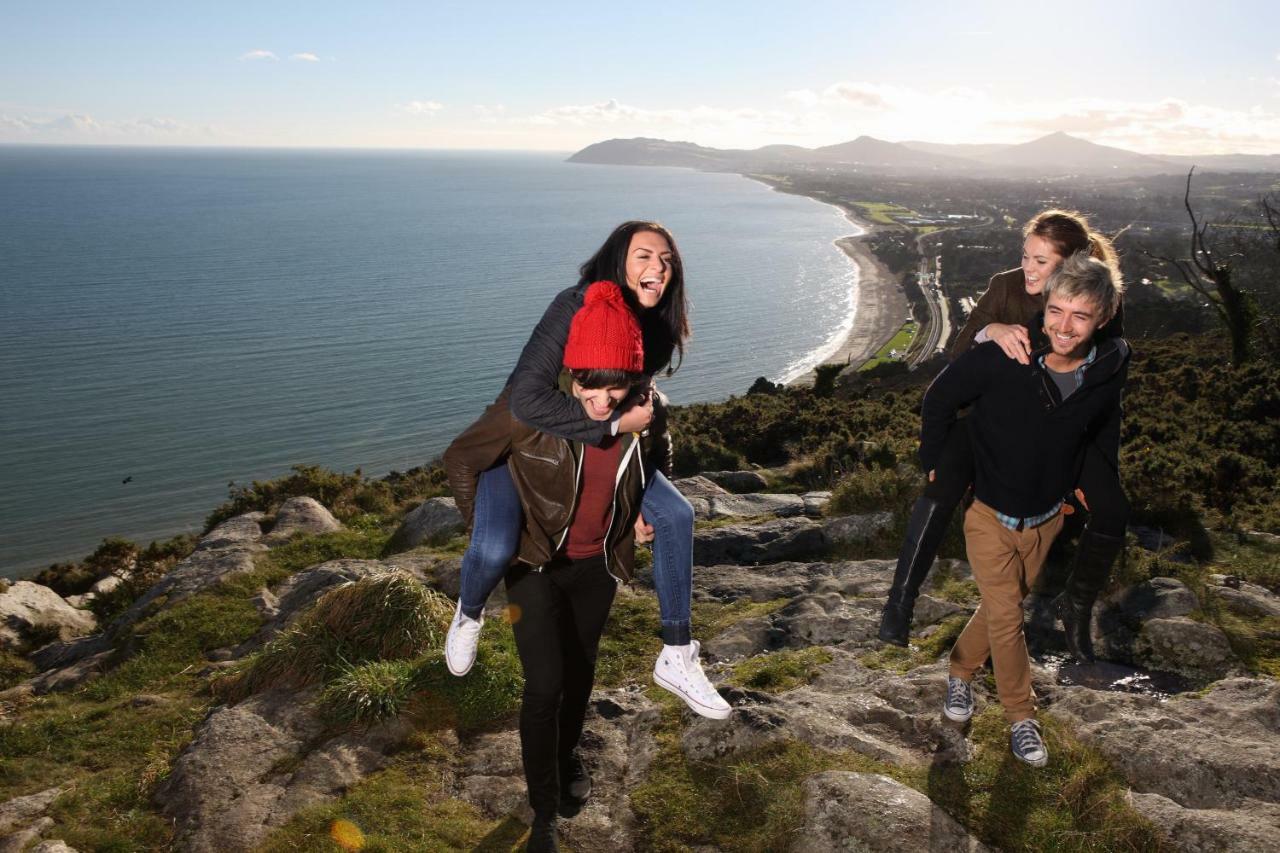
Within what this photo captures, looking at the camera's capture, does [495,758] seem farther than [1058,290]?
Yes

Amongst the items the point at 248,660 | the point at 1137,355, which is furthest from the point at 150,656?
the point at 1137,355

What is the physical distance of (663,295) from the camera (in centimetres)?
352

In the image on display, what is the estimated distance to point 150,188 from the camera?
183 m

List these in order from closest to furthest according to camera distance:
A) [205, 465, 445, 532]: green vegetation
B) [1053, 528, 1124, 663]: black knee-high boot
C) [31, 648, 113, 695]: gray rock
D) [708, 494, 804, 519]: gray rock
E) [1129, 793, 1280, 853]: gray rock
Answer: [1129, 793, 1280, 853]: gray rock, [1053, 528, 1124, 663]: black knee-high boot, [31, 648, 113, 695]: gray rock, [708, 494, 804, 519]: gray rock, [205, 465, 445, 532]: green vegetation

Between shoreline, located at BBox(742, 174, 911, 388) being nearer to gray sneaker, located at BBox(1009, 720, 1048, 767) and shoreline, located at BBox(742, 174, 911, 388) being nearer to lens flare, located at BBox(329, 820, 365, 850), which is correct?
gray sneaker, located at BBox(1009, 720, 1048, 767)

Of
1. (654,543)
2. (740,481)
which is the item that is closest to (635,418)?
(654,543)

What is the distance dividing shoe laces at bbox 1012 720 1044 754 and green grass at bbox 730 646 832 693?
1.28 metres

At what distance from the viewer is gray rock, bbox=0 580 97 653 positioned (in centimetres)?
1045

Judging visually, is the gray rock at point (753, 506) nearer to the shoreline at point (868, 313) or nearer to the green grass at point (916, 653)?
the green grass at point (916, 653)

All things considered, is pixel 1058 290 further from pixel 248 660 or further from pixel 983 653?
pixel 248 660

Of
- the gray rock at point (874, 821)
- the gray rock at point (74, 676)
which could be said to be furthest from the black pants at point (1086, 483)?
the gray rock at point (74, 676)

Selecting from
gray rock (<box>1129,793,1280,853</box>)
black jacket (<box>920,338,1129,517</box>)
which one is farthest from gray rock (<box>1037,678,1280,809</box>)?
black jacket (<box>920,338,1129,517</box>)

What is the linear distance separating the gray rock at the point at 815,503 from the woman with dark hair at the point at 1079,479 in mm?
4437

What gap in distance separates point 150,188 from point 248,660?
718ft
